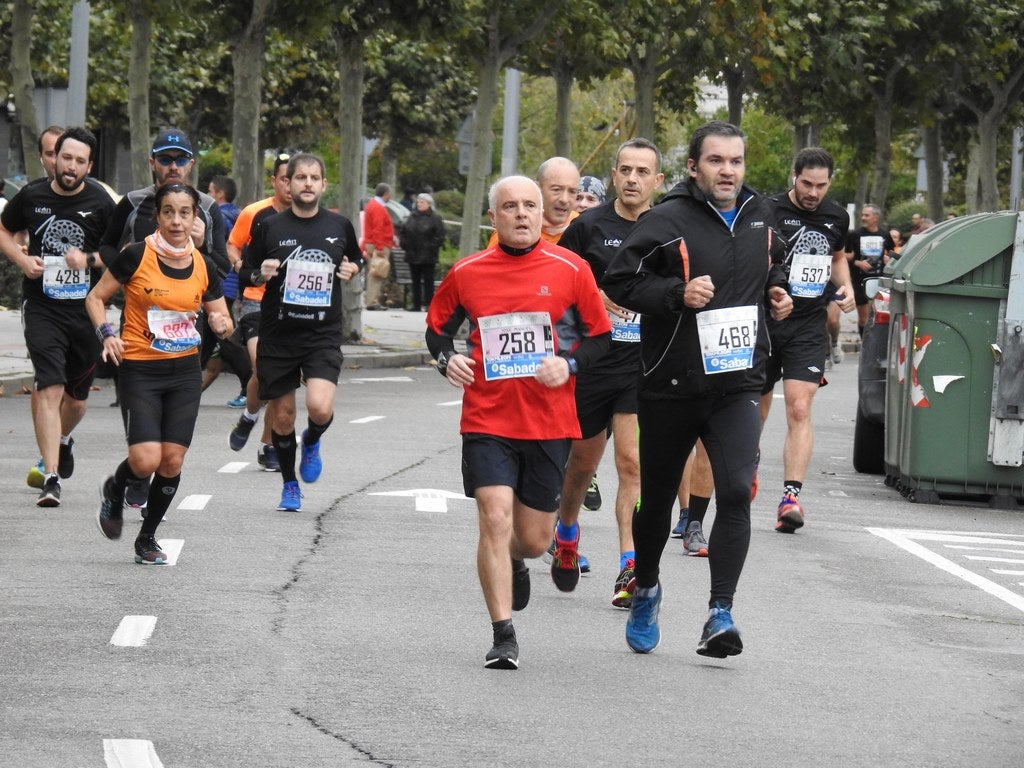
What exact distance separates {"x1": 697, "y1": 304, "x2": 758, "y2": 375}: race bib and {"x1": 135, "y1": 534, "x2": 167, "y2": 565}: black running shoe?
2976 mm

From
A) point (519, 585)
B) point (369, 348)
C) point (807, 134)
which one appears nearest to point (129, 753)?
point (519, 585)

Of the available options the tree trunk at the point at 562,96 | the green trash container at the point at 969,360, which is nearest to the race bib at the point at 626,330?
the green trash container at the point at 969,360

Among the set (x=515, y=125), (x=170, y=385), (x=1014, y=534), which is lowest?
(x=1014, y=534)

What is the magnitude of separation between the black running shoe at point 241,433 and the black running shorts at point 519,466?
623 cm

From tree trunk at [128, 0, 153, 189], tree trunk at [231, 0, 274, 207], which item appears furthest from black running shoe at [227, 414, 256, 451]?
tree trunk at [231, 0, 274, 207]

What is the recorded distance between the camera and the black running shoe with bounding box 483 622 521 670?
7.10 m

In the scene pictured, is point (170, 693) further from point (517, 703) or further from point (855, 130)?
point (855, 130)

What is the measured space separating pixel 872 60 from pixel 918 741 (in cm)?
3407

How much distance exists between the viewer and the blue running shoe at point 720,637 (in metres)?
7.21

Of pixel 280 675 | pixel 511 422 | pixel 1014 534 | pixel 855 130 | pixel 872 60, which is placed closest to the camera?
pixel 280 675

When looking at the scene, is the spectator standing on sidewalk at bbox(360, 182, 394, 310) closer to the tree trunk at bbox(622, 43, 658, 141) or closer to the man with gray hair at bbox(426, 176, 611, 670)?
the tree trunk at bbox(622, 43, 658, 141)

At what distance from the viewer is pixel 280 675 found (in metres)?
6.89

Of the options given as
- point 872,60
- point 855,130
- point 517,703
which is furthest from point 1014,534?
point 855,130

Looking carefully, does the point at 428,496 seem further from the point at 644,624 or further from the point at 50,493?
the point at 644,624
